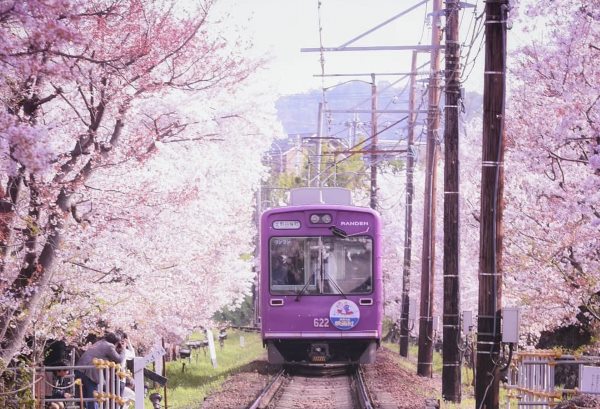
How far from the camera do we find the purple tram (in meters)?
20.4

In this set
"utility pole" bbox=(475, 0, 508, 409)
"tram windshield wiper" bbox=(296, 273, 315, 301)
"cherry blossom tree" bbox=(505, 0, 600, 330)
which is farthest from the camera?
"tram windshield wiper" bbox=(296, 273, 315, 301)

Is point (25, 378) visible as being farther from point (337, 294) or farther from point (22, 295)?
point (337, 294)

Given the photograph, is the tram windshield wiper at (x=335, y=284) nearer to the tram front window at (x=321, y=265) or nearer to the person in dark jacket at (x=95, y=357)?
the tram front window at (x=321, y=265)

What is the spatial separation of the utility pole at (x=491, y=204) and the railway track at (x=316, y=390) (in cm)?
390

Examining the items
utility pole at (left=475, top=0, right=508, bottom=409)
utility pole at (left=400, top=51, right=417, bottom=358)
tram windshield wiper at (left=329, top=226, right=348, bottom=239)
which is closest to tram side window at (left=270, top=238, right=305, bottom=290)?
tram windshield wiper at (left=329, top=226, right=348, bottom=239)

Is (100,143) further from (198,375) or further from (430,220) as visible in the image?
(198,375)

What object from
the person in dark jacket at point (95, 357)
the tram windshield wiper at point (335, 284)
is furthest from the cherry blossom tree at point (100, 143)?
the tram windshield wiper at point (335, 284)

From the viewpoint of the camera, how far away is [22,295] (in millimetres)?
14305

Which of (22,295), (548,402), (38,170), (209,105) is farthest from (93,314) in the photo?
(38,170)

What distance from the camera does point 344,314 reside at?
2059 centimetres

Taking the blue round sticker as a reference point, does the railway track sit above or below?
below

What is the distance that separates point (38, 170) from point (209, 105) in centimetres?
953

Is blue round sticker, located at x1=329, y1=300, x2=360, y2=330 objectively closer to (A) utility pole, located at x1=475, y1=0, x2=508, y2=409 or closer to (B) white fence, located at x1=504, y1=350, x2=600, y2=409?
Result: (B) white fence, located at x1=504, y1=350, x2=600, y2=409

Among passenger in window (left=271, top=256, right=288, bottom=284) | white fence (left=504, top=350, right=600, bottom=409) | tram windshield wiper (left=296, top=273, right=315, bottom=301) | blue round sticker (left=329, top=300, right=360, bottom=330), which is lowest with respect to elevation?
white fence (left=504, top=350, right=600, bottom=409)
